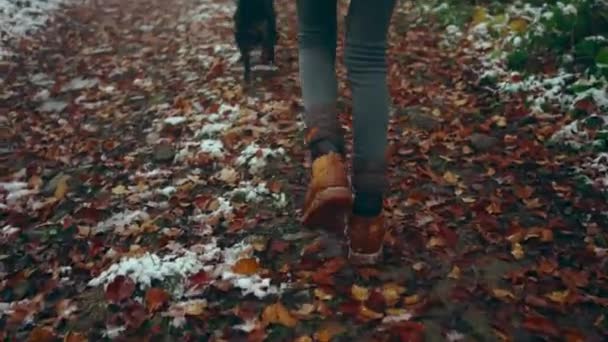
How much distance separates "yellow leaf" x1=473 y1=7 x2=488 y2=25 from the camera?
6.53 m

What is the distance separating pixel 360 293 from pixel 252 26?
3.02 m

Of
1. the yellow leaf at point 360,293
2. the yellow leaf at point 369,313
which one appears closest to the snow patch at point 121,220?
the yellow leaf at point 360,293

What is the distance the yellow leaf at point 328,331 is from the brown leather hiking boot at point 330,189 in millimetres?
462

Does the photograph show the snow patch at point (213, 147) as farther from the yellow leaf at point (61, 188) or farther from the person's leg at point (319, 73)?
the person's leg at point (319, 73)

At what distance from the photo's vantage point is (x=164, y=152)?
4238mm

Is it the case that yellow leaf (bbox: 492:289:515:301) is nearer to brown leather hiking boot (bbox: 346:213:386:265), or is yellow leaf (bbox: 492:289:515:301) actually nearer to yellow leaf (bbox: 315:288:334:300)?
brown leather hiking boot (bbox: 346:213:386:265)

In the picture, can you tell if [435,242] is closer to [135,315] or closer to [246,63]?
[135,315]

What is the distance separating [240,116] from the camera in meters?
4.72

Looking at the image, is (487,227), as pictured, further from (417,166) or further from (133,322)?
(133,322)

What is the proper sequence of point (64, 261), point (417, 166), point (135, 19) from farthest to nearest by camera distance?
point (135, 19) < point (417, 166) < point (64, 261)

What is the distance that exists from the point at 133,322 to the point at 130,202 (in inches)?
46.3

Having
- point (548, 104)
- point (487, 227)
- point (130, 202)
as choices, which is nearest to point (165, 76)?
point (130, 202)

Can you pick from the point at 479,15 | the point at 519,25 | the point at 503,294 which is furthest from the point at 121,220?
the point at 479,15

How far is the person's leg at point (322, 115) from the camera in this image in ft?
8.39
